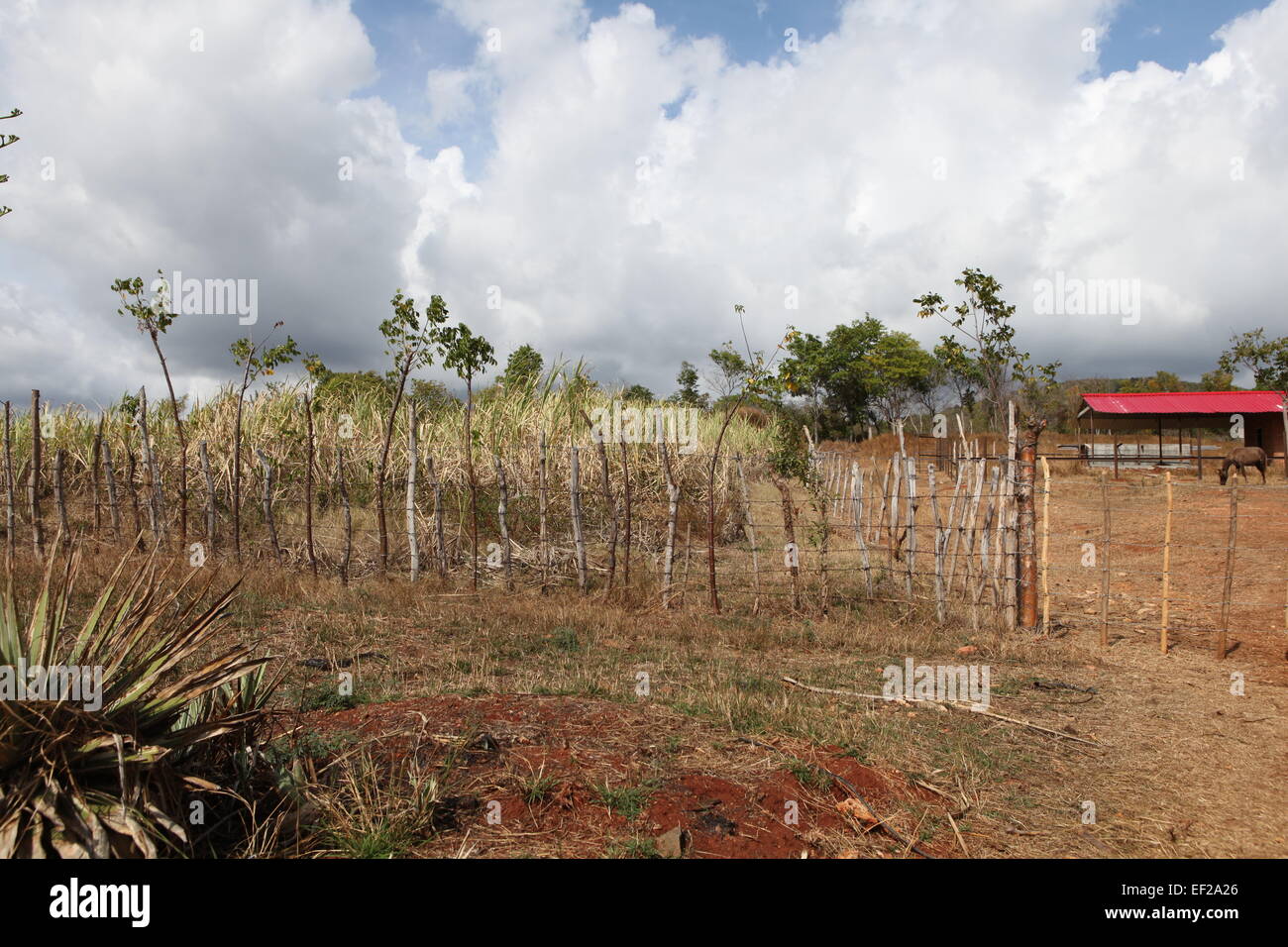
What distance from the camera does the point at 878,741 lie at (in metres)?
4.54

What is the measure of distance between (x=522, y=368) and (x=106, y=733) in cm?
1340

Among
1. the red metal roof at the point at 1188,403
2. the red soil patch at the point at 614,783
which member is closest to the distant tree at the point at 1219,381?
the red metal roof at the point at 1188,403

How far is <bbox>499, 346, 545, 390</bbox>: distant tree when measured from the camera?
15.0 metres

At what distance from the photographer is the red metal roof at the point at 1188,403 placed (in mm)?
26500

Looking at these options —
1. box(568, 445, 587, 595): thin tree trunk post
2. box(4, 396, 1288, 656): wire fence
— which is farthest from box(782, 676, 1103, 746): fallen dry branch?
box(568, 445, 587, 595): thin tree trunk post

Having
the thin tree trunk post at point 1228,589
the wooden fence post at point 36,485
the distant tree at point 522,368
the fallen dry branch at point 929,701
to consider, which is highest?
the distant tree at point 522,368

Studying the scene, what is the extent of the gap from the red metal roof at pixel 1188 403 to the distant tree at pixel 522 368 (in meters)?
20.2

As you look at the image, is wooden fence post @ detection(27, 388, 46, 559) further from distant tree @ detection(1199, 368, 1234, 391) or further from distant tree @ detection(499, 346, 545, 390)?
distant tree @ detection(1199, 368, 1234, 391)

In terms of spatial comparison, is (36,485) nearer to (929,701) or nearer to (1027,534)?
(929,701)

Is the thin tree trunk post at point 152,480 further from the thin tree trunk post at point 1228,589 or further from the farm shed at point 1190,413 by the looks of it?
the farm shed at point 1190,413

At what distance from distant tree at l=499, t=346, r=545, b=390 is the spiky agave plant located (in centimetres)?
1195
